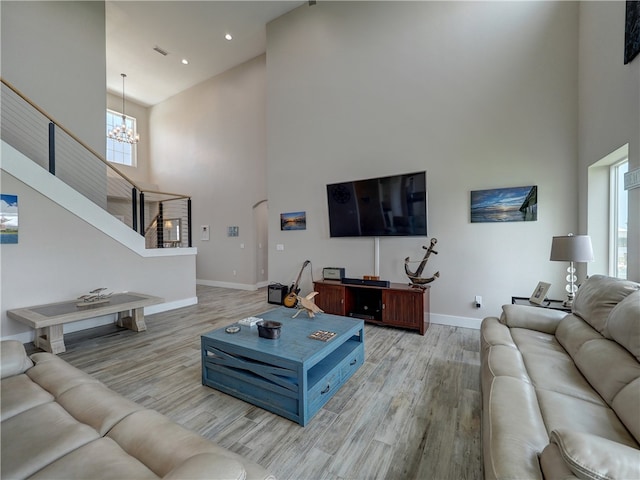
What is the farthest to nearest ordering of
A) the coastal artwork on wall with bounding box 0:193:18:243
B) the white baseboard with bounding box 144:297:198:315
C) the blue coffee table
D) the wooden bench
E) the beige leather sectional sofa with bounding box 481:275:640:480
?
the white baseboard with bounding box 144:297:198:315 → the coastal artwork on wall with bounding box 0:193:18:243 → the wooden bench → the blue coffee table → the beige leather sectional sofa with bounding box 481:275:640:480

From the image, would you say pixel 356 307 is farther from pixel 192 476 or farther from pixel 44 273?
pixel 44 273

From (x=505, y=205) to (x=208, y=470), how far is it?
4273 millimetres

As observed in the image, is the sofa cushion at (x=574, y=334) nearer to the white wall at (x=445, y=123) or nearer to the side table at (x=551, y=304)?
the side table at (x=551, y=304)

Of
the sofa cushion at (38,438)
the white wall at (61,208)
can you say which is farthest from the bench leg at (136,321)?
the sofa cushion at (38,438)

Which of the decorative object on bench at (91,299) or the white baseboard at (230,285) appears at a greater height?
→ the decorative object on bench at (91,299)

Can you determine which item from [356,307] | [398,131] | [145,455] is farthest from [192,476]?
[398,131]

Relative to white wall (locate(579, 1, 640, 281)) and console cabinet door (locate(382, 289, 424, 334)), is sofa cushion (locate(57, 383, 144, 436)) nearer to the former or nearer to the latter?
console cabinet door (locate(382, 289, 424, 334))

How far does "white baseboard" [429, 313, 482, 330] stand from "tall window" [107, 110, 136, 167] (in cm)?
1014

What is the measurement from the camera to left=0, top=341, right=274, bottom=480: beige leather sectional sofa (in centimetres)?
95

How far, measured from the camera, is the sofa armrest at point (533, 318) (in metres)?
2.45

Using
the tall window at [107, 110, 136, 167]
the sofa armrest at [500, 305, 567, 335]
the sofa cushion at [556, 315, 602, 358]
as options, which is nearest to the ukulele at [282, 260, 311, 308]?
the sofa armrest at [500, 305, 567, 335]

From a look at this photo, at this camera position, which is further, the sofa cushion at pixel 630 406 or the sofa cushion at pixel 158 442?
the sofa cushion at pixel 630 406

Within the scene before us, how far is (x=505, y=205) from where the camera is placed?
12.5 feet

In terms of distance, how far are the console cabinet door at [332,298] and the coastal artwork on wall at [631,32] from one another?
3.86 meters
